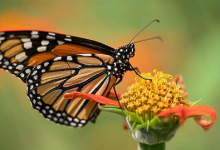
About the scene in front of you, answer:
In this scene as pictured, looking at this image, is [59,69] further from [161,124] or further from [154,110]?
[161,124]

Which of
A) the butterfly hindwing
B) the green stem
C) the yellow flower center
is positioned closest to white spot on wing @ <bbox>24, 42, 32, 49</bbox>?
the butterfly hindwing

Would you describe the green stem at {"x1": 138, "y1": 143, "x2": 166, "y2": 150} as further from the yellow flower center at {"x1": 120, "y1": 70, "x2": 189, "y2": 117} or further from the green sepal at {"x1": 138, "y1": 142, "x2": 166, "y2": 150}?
the yellow flower center at {"x1": 120, "y1": 70, "x2": 189, "y2": 117}


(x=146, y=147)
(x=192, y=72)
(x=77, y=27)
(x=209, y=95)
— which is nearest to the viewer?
(x=146, y=147)

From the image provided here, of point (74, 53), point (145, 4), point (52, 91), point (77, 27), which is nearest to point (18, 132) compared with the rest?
point (52, 91)

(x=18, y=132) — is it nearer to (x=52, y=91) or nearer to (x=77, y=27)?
(x=52, y=91)

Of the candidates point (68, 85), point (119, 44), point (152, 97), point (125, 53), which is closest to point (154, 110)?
point (152, 97)

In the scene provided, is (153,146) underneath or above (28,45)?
underneath

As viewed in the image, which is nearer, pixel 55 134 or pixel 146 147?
pixel 146 147
